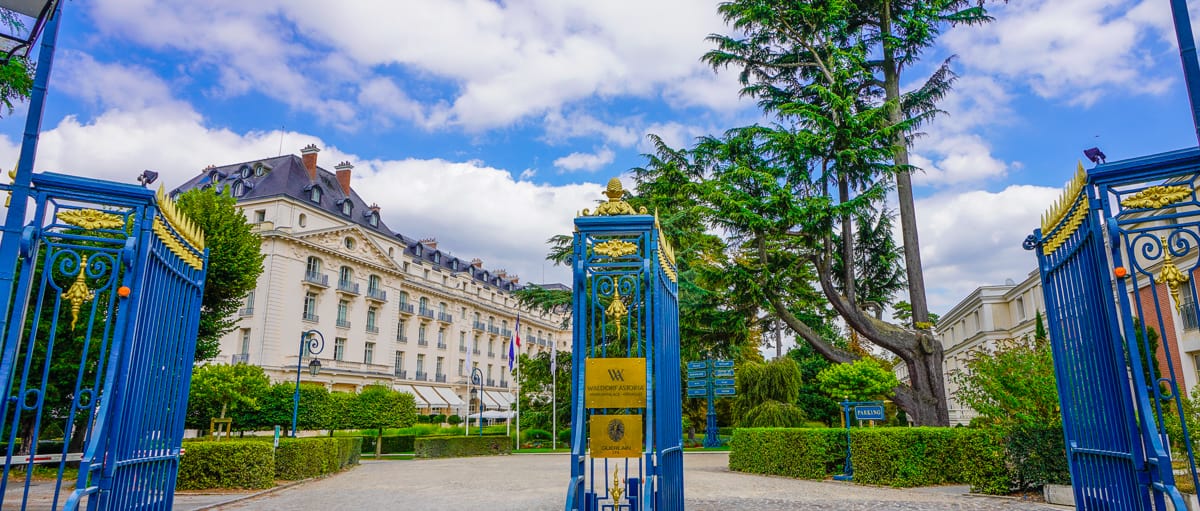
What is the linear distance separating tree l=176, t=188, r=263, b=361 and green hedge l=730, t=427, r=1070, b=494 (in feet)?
40.4

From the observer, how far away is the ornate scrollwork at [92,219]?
13.3 ft

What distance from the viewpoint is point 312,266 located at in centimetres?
3725

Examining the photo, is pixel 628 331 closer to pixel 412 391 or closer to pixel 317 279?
pixel 317 279

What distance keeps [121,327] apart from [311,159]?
37.8 meters

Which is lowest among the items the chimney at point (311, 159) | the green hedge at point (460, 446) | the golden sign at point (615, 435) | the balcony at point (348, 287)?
the green hedge at point (460, 446)

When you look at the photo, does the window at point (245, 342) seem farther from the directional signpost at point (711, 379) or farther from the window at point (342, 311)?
the directional signpost at point (711, 379)

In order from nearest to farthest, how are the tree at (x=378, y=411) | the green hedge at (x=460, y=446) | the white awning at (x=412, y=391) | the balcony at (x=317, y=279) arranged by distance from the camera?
the green hedge at (x=460, y=446), the tree at (x=378, y=411), the balcony at (x=317, y=279), the white awning at (x=412, y=391)

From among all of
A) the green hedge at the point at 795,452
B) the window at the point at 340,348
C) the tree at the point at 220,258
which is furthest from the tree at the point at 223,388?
the window at the point at 340,348


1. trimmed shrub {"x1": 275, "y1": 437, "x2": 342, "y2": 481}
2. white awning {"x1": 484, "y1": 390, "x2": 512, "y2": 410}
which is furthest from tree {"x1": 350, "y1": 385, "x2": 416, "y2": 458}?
white awning {"x1": 484, "y1": 390, "x2": 512, "y2": 410}

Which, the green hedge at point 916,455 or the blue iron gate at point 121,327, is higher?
the blue iron gate at point 121,327

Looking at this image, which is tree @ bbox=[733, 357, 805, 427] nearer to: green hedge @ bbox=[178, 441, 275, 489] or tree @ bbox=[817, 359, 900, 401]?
tree @ bbox=[817, 359, 900, 401]

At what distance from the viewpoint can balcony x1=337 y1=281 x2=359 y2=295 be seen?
127ft

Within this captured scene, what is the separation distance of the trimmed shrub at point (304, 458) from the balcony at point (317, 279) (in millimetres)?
22719

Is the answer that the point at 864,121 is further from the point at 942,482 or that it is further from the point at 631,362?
the point at 631,362
